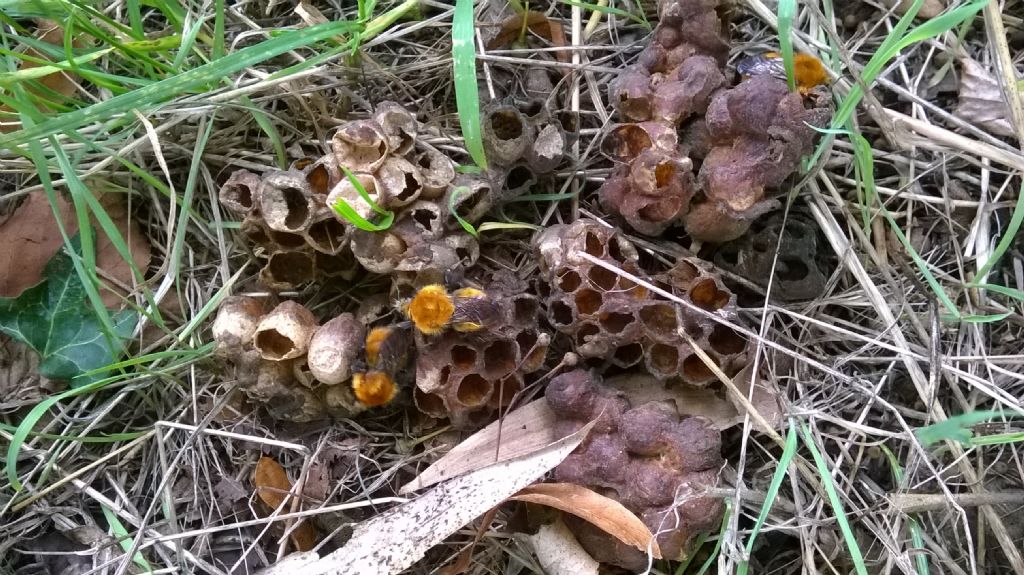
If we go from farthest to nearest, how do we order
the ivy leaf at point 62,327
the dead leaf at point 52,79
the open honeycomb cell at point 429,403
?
the dead leaf at point 52,79, the ivy leaf at point 62,327, the open honeycomb cell at point 429,403

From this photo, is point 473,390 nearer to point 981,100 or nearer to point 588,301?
point 588,301

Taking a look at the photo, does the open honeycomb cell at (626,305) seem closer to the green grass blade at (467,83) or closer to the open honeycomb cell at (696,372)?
the open honeycomb cell at (696,372)

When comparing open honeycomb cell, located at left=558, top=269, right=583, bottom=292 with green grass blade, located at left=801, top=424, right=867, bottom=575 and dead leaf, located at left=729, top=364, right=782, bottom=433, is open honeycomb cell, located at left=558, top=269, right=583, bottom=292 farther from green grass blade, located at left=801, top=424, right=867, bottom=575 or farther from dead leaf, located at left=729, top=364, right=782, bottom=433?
green grass blade, located at left=801, top=424, right=867, bottom=575

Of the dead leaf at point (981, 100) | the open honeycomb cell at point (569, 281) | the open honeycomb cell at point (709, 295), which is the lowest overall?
the open honeycomb cell at point (709, 295)

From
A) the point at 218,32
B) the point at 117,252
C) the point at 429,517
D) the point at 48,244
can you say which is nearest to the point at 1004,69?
the point at 429,517

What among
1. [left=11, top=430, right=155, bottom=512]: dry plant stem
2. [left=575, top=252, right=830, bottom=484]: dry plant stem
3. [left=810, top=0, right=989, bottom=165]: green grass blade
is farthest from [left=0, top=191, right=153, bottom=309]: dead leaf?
[left=810, top=0, right=989, bottom=165]: green grass blade

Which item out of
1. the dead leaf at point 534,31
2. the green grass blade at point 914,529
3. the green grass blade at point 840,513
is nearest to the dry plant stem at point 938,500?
the green grass blade at point 914,529
